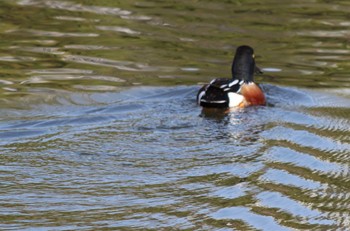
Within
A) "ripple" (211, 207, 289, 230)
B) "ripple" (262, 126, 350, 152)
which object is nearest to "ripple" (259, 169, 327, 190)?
"ripple" (211, 207, 289, 230)

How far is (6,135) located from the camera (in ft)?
32.3

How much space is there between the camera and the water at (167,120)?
24.9 feet

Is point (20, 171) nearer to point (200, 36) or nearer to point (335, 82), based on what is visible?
point (335, 82)

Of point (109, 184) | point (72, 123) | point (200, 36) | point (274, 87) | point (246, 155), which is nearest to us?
point (109, 184)

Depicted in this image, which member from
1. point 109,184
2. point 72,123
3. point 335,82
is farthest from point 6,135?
point 335,82

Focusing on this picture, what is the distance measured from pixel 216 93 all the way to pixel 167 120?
1351mm

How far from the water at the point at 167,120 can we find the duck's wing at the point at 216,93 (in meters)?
0.14

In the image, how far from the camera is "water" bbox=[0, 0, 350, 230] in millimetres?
7590

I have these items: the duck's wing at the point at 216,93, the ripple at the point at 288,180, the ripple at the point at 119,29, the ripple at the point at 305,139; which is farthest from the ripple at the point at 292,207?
the ripple at the point at 119,29

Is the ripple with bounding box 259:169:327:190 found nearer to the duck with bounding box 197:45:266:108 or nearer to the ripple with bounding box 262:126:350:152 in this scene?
the ripple with bounding box 262:126:350:152

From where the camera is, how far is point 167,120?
1080 centimetres

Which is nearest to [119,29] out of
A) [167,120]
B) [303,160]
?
[167,120]

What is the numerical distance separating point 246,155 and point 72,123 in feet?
7.04

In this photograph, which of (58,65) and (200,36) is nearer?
(58,65)
